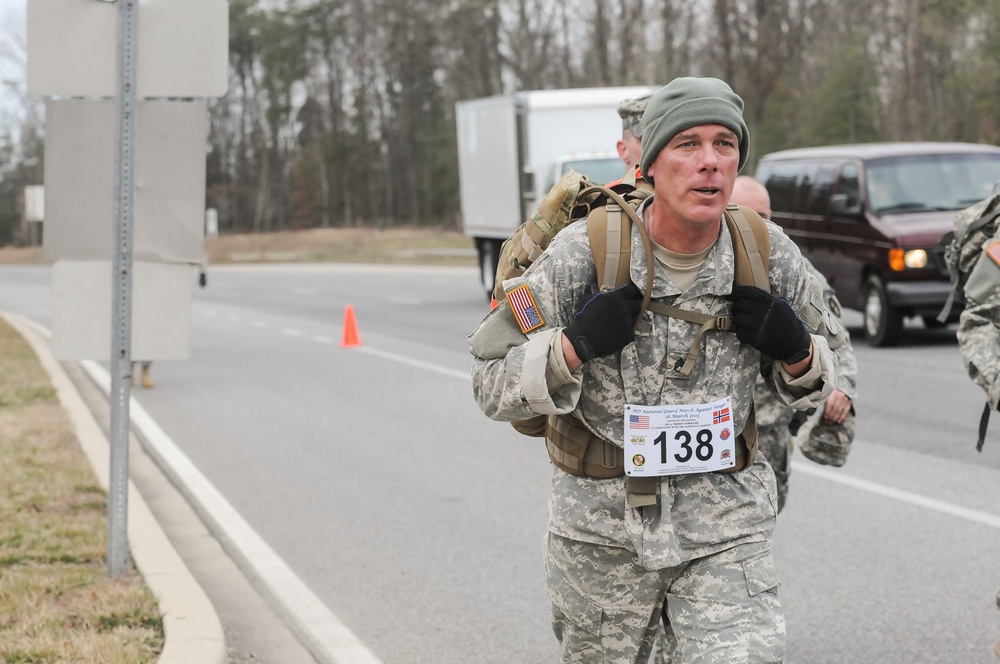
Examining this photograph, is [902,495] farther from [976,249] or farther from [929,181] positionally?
Result: [929,181]

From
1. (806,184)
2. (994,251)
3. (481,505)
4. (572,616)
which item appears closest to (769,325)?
(572,616)

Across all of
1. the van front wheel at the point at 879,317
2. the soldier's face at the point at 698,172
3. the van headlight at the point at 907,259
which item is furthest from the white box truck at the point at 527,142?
the soldier's face at the point at 698,172

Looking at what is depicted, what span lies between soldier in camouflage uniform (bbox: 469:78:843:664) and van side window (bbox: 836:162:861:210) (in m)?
12.2

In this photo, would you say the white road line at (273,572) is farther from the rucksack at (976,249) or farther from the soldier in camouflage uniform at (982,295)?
the rucksack at (976,249)

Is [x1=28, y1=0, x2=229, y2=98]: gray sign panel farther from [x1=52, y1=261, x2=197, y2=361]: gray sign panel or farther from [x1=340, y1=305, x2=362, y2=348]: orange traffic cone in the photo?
[x1=340, y1=305, x2=362, y2=348]: orange traffic cone

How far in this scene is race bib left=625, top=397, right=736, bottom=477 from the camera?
122 inches

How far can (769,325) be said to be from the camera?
10.00ft

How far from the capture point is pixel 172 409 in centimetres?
1216

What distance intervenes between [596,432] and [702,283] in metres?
0.40

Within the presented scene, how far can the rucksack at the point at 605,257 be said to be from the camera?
3098 millimetres

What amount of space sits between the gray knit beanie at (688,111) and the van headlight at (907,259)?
38.3 feet

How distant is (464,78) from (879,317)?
198ft

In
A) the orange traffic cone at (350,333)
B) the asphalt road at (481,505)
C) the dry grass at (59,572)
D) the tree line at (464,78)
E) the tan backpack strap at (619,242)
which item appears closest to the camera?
the tan backpack strap at (619,242)

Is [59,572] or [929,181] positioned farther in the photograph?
[929,181]
